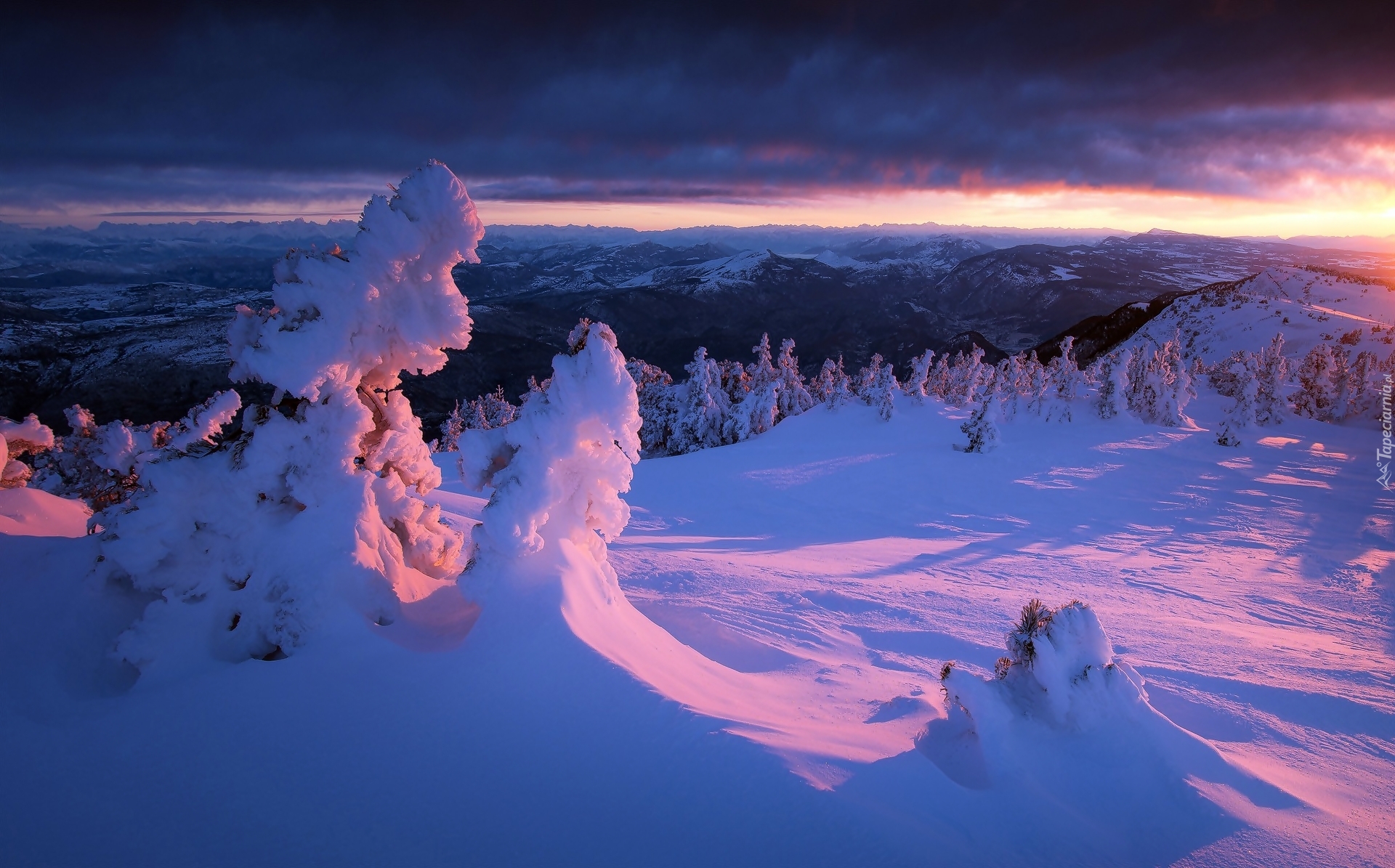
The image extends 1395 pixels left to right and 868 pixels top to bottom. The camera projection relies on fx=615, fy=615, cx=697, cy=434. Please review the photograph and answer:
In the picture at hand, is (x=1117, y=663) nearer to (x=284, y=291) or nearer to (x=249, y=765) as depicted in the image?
(x=249, y=765)

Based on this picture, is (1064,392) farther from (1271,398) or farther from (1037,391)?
(1271,398)

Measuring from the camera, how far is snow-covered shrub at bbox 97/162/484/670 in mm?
5406

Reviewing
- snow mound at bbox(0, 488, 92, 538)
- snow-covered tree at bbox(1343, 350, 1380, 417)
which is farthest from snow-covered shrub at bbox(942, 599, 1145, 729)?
snow-covered tree at bbox(1343, 350, 1380, 417)

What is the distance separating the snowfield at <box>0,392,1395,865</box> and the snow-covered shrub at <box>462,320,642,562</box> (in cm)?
64

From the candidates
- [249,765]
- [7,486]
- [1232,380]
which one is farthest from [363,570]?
[1232,380]

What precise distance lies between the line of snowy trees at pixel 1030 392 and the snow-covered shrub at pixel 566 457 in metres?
13.9

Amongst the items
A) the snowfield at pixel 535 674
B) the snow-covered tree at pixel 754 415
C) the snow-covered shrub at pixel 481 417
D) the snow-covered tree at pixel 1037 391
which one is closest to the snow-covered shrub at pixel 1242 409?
the snow-covered tree at pixel 1037 391

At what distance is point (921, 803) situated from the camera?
4020 millimetres

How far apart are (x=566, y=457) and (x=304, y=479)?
2.45 m

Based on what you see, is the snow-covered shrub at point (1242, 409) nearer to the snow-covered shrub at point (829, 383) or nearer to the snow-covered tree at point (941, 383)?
the snow-covered shrub at point (829, 383)

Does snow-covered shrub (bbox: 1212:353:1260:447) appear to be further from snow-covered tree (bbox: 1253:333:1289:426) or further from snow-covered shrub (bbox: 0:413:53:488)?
snow-covered shrub (bbox: 0:413:53:488)

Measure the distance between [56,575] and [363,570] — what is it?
2831 millimetres

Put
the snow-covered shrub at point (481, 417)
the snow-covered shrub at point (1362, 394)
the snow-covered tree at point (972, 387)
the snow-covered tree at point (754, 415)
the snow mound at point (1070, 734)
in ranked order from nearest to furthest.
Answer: the snow mound at point (1070, 734) → the snow-covered shrub at point (1362, 394) → the snow-covered tree at point (972, 387) → the snow-covered tree at point (754, 415) → the snow-covered shrub at point (481, 417)

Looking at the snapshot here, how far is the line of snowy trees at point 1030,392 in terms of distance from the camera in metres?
28.0
